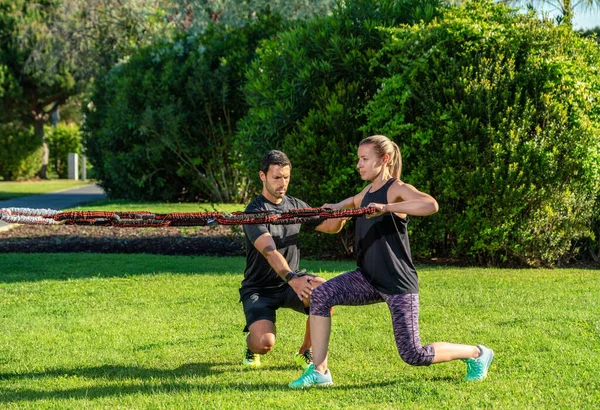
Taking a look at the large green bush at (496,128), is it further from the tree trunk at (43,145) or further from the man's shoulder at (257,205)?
the tree trunk at (43,145)

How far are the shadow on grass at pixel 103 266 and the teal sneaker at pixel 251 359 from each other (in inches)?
177

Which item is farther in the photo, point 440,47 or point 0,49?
point 0,49

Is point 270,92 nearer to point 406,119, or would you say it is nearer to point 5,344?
point 406,119

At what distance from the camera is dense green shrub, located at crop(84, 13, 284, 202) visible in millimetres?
19922

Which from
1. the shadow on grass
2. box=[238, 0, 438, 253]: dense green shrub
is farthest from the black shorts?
box=[238, 0, 438, 253]: dense green shrub

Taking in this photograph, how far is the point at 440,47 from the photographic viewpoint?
1055cm

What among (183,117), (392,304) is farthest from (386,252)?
(183,117)

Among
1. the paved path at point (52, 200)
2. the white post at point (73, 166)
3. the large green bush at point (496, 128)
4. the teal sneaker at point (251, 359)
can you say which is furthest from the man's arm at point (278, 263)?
the white post at point (73, 166)

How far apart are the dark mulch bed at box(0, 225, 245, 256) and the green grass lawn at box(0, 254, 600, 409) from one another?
275cm

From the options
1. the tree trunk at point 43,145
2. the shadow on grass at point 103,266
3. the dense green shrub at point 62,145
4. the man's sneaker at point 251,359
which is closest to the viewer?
the man's sneaker at point 251,359

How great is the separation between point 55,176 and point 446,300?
41.6m

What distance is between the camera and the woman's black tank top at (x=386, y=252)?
492 centimetres

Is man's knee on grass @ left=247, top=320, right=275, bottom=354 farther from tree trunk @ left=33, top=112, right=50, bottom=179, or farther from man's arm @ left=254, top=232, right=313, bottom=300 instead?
tree trunk @ left=33, top=112, right=50, bottom=179

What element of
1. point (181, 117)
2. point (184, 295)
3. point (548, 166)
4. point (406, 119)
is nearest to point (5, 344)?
point (184, 295)
